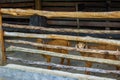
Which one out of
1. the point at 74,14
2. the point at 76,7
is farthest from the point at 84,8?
the point at 74,14

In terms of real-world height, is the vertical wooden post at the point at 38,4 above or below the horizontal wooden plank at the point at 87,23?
above

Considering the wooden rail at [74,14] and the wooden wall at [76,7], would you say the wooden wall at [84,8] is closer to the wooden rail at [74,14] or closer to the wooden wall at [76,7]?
the wooden wall at [76,7]

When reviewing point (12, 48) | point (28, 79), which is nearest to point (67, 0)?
point (12, 48)

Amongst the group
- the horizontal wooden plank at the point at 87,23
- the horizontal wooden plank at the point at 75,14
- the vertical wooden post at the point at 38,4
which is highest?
the vertical wooden post at the point at 38,4

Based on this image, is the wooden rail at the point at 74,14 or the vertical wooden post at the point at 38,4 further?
the vertical wooden post at the point at 38,4

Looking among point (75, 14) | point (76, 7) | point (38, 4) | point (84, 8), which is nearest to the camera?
point (75, 14)

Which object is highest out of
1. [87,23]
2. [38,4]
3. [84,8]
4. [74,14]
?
[38,4]

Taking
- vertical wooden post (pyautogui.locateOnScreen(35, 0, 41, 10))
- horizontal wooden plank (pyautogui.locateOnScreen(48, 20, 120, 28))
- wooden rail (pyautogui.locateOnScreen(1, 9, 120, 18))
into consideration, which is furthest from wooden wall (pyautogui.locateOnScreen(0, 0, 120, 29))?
wooden rail (pyautogui.locateOnScreen(1, 9, 120, 18))

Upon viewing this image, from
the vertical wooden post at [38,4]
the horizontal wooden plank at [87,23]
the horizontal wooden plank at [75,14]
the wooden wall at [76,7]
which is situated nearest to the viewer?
the horizontal wooden plank at [75,14]

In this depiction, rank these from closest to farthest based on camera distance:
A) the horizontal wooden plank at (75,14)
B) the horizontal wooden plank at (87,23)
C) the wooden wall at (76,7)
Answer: the horizontal wooden plank at (75,14)
the horizontal wooden plank at (87,23)
the wooden wall at (76,7)

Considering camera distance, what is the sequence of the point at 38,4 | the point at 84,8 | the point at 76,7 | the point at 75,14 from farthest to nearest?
1. the point at 38,4
2. the point at 84,8
3. the point at 76,7
4. the point at 75,14

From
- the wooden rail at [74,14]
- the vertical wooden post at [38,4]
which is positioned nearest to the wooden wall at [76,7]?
the vertical wooden post at [38,4]

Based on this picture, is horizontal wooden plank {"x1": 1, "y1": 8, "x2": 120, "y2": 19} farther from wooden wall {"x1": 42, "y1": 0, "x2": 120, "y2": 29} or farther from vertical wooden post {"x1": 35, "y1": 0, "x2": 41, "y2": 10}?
vertical wooden post {"x1": 35, "y1": 0, "x2": 41, "y2": 10}

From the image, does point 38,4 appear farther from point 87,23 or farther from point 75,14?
point 75,14
